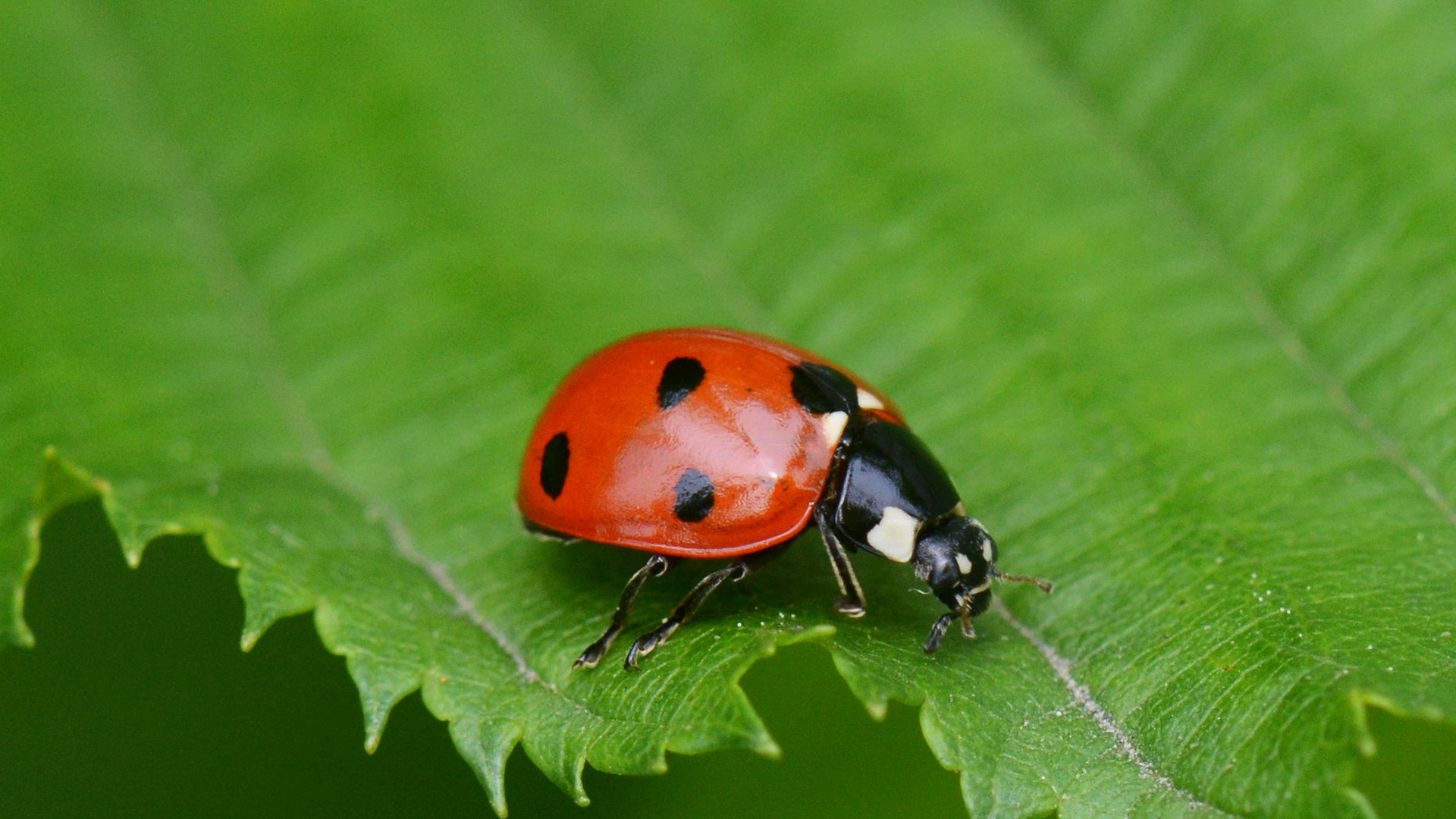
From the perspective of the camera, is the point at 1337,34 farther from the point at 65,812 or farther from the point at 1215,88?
the point at 65,812

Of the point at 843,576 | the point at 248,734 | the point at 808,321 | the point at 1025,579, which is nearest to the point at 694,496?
the point at 843,576

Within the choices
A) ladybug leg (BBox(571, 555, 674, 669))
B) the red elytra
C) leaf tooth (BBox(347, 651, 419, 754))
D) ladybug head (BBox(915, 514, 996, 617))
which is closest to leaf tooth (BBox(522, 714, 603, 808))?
ladybug leg (BBox(571, 555, 674, 669))

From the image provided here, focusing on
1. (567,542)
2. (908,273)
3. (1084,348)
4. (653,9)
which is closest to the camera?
(567,542)

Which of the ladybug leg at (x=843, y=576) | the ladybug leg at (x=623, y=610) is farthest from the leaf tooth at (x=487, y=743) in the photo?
the ladybug leg at (x=843, y=576)

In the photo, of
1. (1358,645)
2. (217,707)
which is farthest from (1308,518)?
(217,707)

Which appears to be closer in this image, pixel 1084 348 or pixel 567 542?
pixel 567 542

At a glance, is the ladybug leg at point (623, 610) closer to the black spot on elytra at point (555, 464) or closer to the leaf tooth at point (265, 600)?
the black spot on elytra at point (555, 464)
